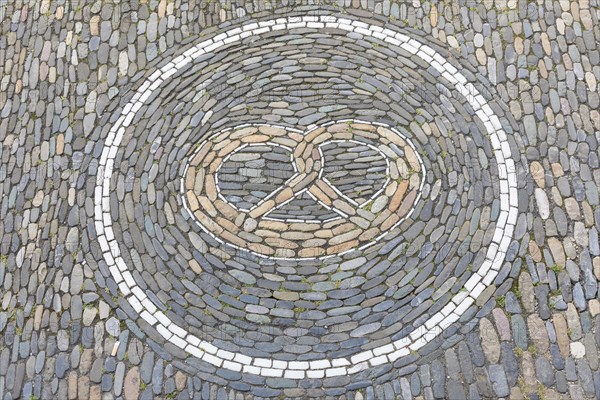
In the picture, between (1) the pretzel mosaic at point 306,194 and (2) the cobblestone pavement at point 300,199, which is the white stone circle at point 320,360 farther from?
(1) the pretzel mosaic at point 306,194

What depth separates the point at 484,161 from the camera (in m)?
8.41

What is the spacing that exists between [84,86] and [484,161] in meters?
4.50

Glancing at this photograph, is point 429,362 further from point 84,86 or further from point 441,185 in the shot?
point 84,86

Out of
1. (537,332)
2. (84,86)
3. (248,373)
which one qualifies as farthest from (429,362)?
(84,86)

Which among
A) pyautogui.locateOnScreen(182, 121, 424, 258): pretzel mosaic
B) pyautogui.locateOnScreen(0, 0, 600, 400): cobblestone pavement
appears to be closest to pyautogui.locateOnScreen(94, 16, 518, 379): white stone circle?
pyautogui.locateOnScreen(0, 0, 600, 400): cobblestone pavement

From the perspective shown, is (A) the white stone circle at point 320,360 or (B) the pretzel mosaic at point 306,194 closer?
(A) the white stone circle at point 320,360

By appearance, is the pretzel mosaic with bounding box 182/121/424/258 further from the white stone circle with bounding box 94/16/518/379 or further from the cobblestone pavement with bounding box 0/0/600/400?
the white stone circle with bounding box 94/16/518/379

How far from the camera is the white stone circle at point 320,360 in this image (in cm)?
748

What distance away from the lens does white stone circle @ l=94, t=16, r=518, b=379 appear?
748cm

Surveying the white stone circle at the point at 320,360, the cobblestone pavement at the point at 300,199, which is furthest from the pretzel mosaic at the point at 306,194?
the white stone circle at the point at 320,360

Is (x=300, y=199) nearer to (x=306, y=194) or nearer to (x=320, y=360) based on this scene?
(x=306, y=194)

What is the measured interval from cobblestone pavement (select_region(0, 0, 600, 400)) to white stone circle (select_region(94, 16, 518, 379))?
21 mm

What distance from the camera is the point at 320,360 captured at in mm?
7500

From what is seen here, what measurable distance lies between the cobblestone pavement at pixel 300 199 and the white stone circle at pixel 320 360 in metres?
0.02
